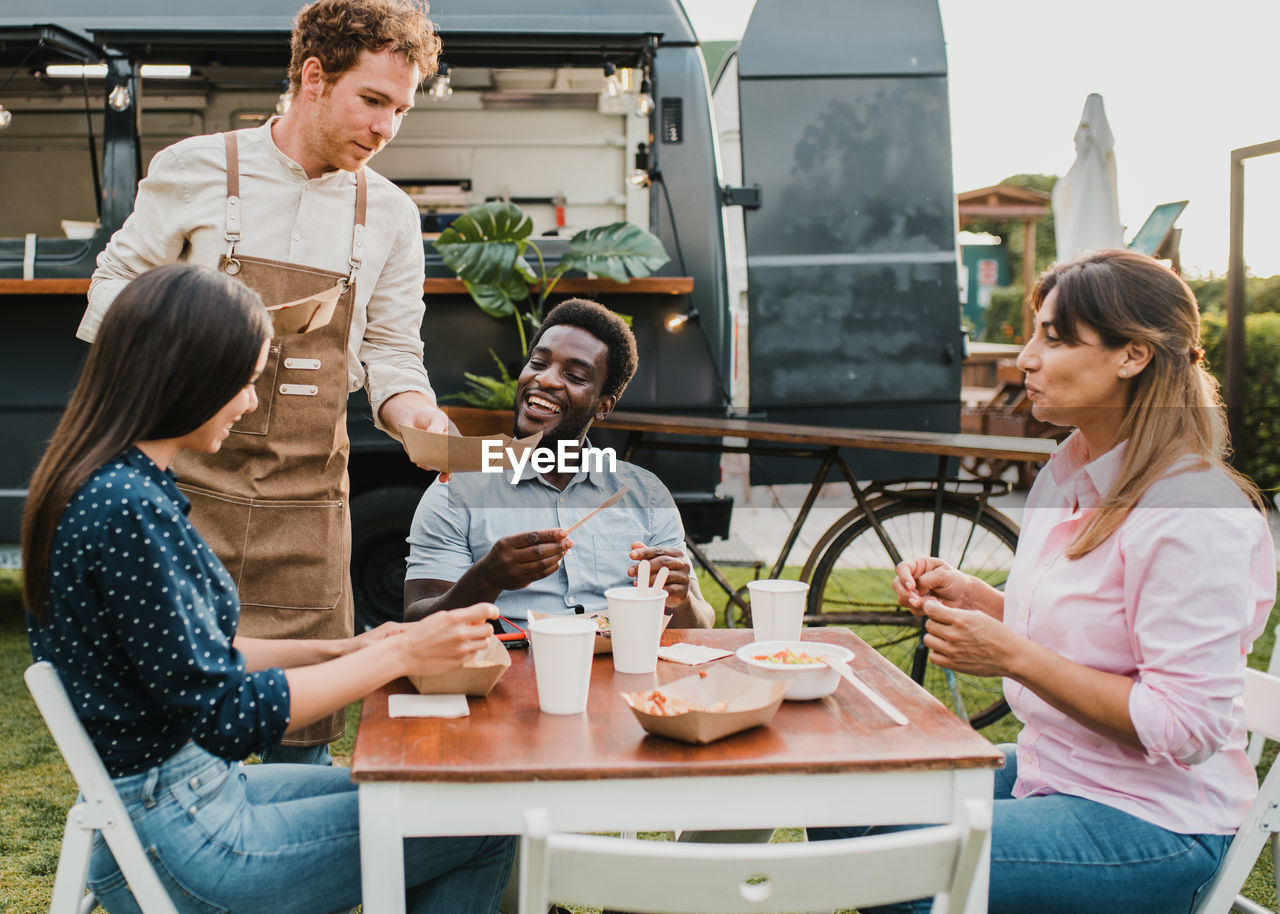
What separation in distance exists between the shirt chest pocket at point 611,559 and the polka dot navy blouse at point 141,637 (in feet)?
3.34

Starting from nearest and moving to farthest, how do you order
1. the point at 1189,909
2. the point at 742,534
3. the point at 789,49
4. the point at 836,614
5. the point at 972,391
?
the point at 1189,909
the point at 836,614
the point at 789,49
the point at 742,534
the point at 972,391

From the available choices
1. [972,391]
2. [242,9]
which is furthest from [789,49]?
[972,391]

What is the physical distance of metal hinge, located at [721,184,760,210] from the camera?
4.52 m

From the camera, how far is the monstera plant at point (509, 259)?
4.02 meters

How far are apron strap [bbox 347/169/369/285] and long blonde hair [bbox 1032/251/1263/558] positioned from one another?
152 centimetres

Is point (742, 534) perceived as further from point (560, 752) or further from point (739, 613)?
point (560, 752)

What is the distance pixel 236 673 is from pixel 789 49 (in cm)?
417

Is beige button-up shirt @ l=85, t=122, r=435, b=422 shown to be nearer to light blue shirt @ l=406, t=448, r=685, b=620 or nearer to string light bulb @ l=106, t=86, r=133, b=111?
light blue shirt @ l=406, t=448, r=685, b=620

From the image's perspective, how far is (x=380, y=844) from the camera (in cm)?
134

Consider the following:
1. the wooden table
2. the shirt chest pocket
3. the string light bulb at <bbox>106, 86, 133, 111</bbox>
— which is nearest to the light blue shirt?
the shirt chest pocket

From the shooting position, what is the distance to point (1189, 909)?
5.40 feet

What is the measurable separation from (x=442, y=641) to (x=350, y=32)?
141cm

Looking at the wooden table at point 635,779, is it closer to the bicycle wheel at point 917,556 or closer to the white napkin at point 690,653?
the white napkin at point 690,653

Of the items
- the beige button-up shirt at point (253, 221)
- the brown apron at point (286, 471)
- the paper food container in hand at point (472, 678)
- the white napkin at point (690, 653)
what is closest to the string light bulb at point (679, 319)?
the beige button-up shirt at point (253, 221)
